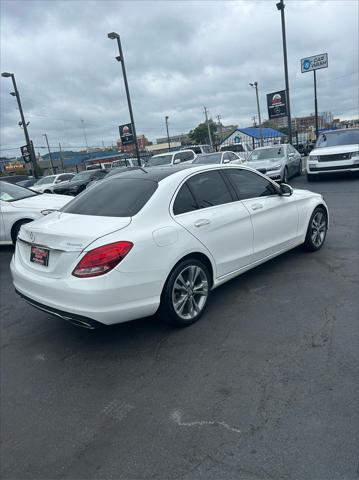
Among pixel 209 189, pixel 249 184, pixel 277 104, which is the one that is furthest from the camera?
pixel 277 104

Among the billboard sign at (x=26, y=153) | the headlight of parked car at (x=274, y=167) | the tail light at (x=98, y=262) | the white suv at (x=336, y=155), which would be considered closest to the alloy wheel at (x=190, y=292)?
the tail light at (x=98, y=262)

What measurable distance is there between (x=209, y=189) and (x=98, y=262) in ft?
5.46

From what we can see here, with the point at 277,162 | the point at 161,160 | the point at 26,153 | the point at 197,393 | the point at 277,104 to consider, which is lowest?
the point at 197,393

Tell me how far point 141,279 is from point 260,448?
157cm

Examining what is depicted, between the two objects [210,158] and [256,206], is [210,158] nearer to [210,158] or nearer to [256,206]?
[210,158]

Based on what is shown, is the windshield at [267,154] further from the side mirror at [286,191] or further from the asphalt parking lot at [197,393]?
the asphalt parking lot at [197,393]

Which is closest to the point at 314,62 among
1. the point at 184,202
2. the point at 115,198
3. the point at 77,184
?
the point at 77,184

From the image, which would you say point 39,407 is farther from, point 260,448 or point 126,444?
point 260,448

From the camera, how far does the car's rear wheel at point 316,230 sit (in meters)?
5.42

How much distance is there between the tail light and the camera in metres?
3.04

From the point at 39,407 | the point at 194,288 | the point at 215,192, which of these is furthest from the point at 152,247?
the point at 39,407

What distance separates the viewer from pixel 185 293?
11.9ft

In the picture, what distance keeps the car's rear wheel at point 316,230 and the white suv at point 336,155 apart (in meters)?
7.43

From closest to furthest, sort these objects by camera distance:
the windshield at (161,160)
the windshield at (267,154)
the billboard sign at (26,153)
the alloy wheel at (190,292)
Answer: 1. the alloy wheel at (190,292)
2. the windshield at (267,154)
3. the windshield at (161,160)
4. the billboard sign at (26,153)
